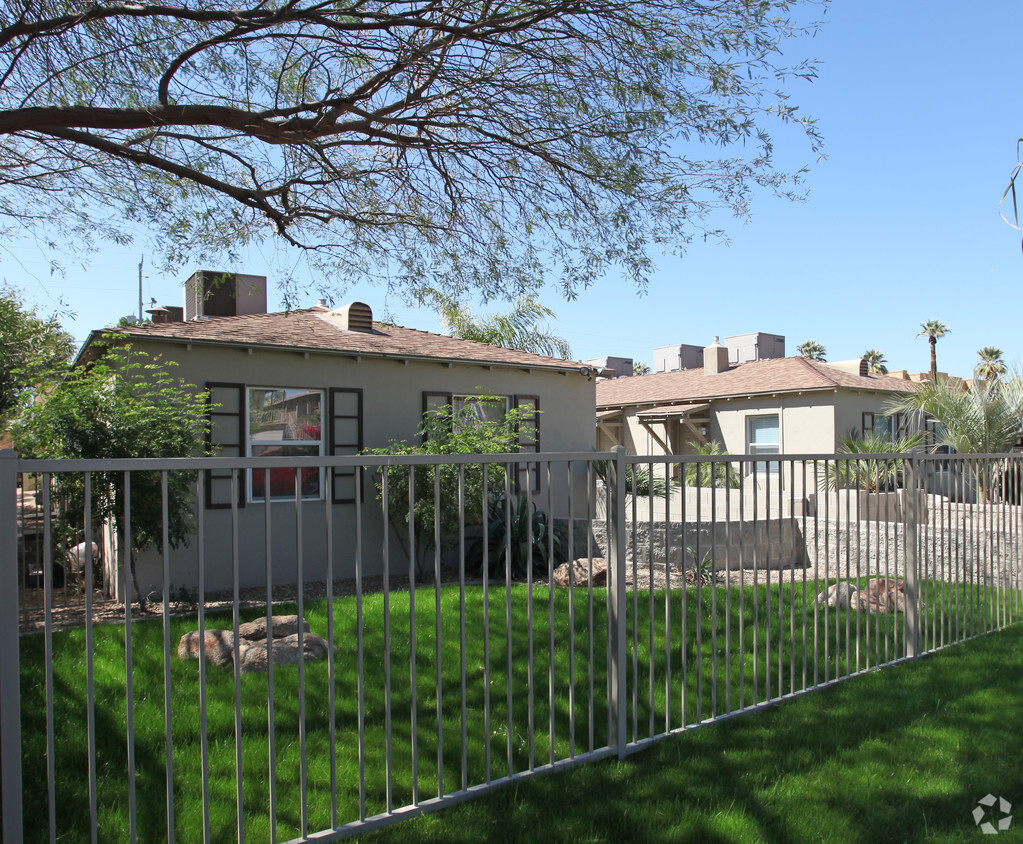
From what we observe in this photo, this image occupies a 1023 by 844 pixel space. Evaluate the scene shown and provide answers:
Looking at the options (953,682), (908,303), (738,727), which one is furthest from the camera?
(908,303)

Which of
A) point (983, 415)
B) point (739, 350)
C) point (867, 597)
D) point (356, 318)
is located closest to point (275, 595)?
point (356, 318)

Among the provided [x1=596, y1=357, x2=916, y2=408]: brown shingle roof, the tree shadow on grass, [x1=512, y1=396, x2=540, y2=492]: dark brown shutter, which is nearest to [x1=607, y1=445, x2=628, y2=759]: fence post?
the tree shadow on grass

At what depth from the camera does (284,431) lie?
1147cm

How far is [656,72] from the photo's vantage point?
288 inches

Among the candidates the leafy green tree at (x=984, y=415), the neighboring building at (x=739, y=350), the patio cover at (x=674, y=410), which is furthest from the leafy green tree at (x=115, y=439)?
the neighboring building at (x=739, y=350)

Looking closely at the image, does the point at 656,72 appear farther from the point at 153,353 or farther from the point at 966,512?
the point at 153,353

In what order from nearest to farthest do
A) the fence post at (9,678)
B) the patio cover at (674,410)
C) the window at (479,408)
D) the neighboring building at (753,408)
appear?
the fence post at (9,678) → the window at (479,408) → the neighboring building at (753,408) → the patio cover at (674,410)

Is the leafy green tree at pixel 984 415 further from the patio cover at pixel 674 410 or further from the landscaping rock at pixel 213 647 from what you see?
the landscaping rock at pixel 213 647

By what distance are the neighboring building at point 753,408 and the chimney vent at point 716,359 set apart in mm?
32

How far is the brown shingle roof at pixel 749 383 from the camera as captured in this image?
20.5 metres

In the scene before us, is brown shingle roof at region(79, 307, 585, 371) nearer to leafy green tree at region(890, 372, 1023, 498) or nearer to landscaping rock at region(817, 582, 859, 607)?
leafy green tree at region(890, 372, 1023, 498)

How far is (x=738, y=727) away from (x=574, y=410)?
35.0 ft

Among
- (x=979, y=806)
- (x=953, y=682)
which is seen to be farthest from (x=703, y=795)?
(x=953, y=682)

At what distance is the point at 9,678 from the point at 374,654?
3636mm
